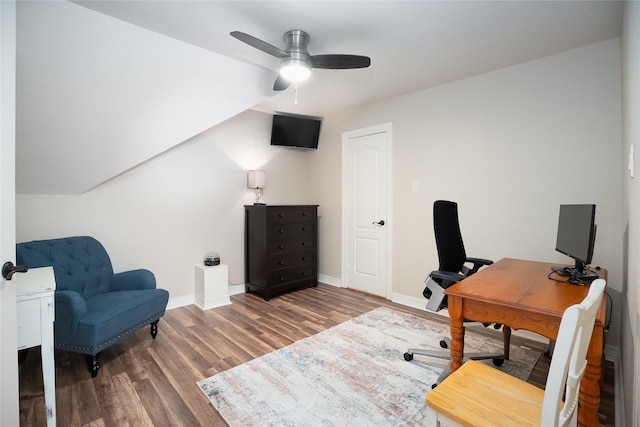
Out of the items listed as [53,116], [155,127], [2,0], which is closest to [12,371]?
[2,0]

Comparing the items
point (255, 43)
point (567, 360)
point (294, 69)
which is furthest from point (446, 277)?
point (255, 43)

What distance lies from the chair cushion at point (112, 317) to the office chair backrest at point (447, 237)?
7.83 ft

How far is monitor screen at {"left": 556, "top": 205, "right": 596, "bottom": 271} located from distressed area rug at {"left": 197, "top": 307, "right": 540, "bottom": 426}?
94 centimetres

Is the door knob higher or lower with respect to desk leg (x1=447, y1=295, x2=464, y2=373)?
higher

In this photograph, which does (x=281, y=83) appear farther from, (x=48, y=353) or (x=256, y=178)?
(x=48, y=353)

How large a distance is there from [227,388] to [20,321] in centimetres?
116

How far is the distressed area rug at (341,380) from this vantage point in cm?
170

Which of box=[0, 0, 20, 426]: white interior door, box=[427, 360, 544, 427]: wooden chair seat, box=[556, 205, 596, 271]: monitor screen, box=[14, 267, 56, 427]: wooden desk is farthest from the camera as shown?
box=[556, 205, 596, 271]: monitor screen

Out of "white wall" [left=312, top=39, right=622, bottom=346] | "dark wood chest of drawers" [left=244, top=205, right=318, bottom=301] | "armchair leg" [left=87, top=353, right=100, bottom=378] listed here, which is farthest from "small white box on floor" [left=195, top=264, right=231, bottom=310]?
"white wall" [left=312, top=39, right=622, bottom=346]

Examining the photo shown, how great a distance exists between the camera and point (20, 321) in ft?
4.47

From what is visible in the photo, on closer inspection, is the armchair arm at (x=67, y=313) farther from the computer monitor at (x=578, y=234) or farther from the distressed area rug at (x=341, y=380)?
the computer monitor at (x=578, y=234)

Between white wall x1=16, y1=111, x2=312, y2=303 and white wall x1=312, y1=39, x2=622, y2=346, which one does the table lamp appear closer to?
white wall x1=16, y1=111, x2=312, y2=303

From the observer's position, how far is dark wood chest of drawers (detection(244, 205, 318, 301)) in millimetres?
3719

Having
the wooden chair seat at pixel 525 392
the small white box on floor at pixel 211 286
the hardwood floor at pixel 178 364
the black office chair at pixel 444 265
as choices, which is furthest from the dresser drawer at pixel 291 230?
the wooden chair seat at pixel 525 392
